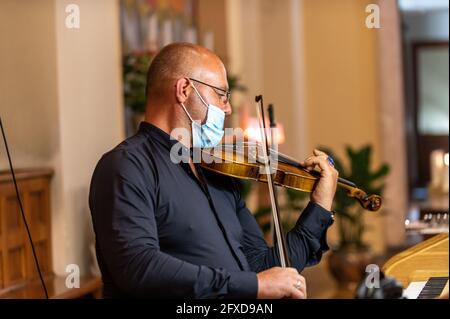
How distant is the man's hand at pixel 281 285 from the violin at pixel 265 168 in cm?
17

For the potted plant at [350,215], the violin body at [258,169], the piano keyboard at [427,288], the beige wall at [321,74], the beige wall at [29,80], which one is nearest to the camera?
the piano keyboard at [427,288]

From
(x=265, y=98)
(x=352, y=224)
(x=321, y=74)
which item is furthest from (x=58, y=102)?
(x=321, y=74)

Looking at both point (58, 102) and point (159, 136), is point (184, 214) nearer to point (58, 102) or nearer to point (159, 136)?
point (159, 136)

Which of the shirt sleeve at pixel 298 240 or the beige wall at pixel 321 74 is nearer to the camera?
the shirt sleeve at pixel 298 240

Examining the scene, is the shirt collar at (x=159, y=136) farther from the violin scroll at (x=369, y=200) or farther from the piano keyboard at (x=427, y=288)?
the piano keyboard at (x=427, y=288)

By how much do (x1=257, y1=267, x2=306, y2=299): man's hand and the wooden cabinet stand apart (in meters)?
1.81

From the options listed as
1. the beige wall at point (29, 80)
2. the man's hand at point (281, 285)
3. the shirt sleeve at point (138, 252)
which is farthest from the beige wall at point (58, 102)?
the man's hand at point (281, 285)

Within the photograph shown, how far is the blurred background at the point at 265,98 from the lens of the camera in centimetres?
417

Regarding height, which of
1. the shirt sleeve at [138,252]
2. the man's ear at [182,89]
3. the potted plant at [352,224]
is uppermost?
the man's ear at [182,89]

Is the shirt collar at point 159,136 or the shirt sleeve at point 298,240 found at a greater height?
the shirt collar at point 159,136

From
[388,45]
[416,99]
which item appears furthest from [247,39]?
[416,99]

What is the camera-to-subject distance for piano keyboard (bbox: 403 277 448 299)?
258 cm

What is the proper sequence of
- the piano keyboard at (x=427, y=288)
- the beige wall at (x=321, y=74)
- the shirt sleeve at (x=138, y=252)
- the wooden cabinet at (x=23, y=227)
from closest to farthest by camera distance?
the shirt sleeve at (x=138, y=252) → the piano keyboard at (x=427, y=288) → the wooden cabinet at (x=23, y=227) → the beige wall at (x=321, y=74)

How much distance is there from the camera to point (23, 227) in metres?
4.05
